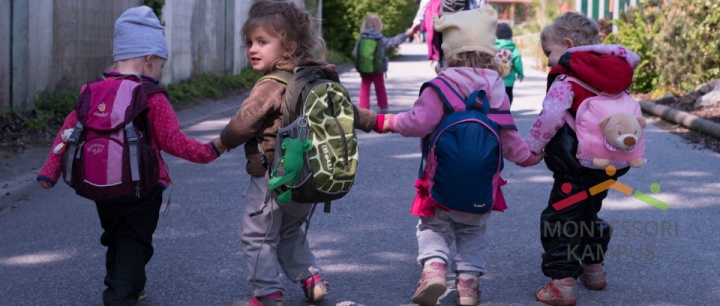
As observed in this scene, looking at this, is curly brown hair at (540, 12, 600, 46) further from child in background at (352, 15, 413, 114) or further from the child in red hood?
child in background at (352, 15, 413, 114)

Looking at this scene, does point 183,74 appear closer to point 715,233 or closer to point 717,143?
point 717,143

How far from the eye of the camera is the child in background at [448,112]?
14.4 ft

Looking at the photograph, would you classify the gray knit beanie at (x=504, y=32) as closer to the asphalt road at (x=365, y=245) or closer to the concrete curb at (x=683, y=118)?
the concrete curb at (x=683, y=118)

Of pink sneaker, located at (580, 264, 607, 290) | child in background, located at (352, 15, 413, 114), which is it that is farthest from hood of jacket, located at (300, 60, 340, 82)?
child in background, located at (352, 15, 413, 114)

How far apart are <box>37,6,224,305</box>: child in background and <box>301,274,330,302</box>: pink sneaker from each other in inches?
28.8

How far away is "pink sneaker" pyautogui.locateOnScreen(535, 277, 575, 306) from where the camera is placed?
4.53 metres

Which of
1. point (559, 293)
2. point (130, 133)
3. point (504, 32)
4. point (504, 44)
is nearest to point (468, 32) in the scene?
point (559, 293)

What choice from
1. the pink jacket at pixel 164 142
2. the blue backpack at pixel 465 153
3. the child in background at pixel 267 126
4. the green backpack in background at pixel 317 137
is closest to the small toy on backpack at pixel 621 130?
the blue backpack at pixel 465 153

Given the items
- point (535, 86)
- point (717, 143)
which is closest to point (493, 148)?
point (717, 143)

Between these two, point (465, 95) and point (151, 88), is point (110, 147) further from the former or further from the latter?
point (465, 95)

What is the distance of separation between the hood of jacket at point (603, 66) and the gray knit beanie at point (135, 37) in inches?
75.0

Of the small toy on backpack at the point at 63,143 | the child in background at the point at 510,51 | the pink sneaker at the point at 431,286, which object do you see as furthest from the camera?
the child in background at the point at 510,51

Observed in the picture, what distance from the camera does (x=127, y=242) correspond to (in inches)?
167

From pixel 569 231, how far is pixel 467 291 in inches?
23.4
